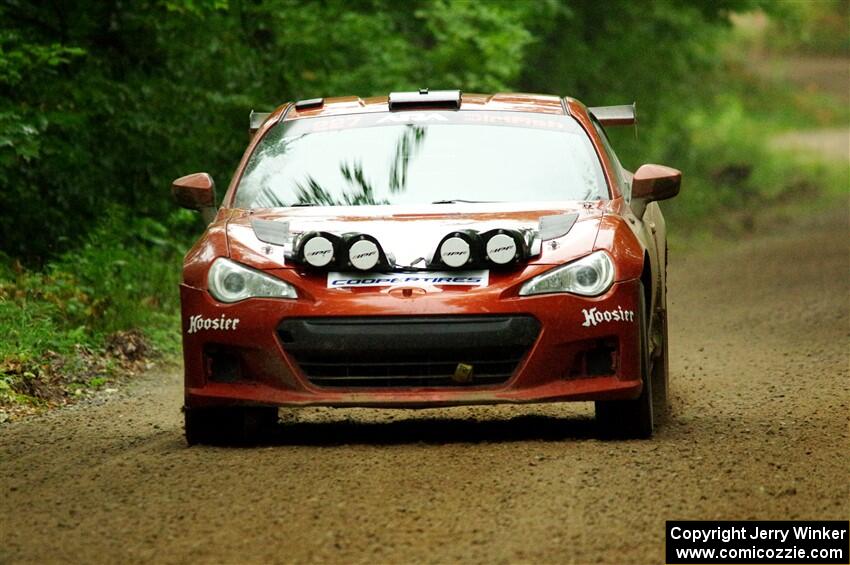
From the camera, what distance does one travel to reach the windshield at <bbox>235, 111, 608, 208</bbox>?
8625 millimetres

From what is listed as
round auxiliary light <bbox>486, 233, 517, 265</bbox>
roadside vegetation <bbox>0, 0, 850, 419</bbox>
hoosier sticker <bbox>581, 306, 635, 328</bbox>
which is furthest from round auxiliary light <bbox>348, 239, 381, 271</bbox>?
roadside vegetation <bbox>0, 0, 850, 419</bbox>

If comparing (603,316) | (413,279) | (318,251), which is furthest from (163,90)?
(603,316)

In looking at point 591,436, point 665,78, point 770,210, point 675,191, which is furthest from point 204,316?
point 770,210

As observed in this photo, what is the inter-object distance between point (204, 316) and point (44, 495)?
1.23m

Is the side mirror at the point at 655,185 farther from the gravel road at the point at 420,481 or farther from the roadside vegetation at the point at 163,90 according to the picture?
the roadside vegetation at the point at 163,90

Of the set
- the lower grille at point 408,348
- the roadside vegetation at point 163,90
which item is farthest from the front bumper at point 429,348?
the roadside vegetation at point 163,90

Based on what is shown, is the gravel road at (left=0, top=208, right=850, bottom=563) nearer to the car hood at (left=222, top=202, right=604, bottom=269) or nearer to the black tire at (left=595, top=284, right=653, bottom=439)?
the black tire at (left=595, top=284, right=653, bottom=439)

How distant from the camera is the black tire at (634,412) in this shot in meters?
7.94

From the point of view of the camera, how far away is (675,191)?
8.70 m

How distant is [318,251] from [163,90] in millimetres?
9874

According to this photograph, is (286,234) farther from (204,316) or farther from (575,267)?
(575,267)

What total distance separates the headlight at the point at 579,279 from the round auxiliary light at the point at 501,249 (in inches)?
5.7

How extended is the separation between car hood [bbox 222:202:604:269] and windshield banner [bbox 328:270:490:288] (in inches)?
3.6

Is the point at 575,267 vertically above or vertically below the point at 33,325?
above
